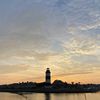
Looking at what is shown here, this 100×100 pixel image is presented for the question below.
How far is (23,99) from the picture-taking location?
167500 mm

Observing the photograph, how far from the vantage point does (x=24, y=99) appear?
550ft

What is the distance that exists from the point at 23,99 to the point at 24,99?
0.44 meters
